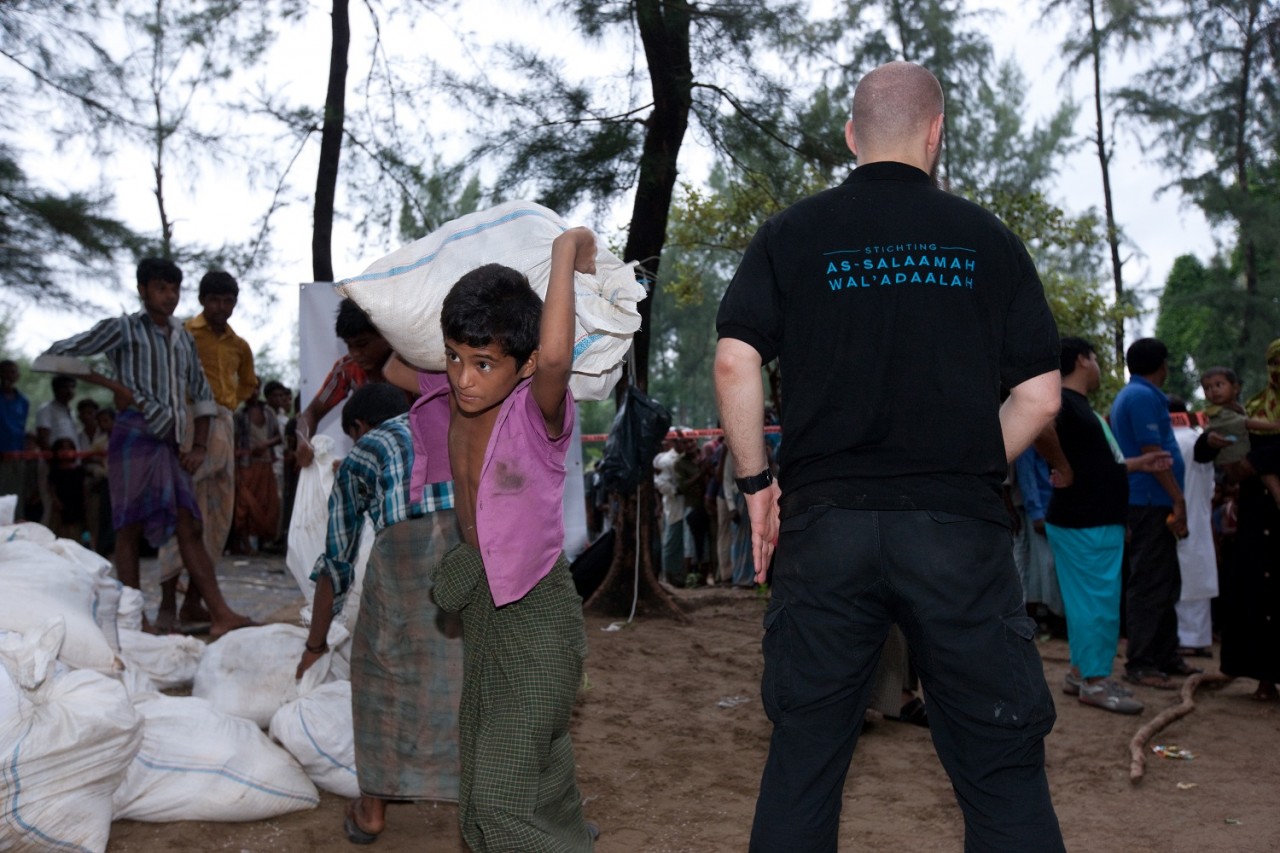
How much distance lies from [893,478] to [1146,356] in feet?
13.0

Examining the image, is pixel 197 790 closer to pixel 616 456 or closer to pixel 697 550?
pixel 616 456

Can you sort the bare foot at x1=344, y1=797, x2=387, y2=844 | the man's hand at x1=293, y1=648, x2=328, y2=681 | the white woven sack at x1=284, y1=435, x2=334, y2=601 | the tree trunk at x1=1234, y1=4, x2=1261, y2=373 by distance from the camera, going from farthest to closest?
the tree trunk at x1=1234, y1=4, x2=1261, y2=373, the white woven sack at x1=284, y1=435, x2=334, y2=601, the man's hand at x1=293, y1=648, x2=328, y2=681, the bare foot at x1=344, y1=797, x2=387, y2=844

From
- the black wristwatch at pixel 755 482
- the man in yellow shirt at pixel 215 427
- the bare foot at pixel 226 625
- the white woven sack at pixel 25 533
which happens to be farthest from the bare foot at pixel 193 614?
the black wristwatch at pixel 755 482

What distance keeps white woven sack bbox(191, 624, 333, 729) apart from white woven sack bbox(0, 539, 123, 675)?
47 centimetres

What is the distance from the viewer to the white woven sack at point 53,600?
3.26 m

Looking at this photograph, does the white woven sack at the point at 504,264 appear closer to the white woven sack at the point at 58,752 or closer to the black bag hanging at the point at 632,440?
the white woven sack at the point at 58,752

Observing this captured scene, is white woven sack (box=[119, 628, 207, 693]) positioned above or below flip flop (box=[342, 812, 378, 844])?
above

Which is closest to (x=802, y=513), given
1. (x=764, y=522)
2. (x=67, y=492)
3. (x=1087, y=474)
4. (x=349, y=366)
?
(x=764, y=522)

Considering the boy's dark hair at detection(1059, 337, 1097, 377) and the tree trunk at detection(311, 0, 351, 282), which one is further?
the tree trunk at detection(311, 0, 351, 282)

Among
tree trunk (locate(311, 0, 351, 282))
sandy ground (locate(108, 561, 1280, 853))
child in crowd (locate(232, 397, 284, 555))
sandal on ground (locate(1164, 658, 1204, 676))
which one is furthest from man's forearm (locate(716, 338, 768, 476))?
child in crowd (locate(232, 397, 284, 555))

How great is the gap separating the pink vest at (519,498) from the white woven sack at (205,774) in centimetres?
139

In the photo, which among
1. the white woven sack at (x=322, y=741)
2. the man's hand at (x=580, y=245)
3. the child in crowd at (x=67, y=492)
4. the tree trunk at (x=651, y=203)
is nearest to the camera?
the man's hand at (x=580, y=245)

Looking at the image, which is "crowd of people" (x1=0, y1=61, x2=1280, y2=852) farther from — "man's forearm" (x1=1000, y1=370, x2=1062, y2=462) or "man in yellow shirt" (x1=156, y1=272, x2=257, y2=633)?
"man in yellow shirt" (x1=156, y1=272, x2=257, y2=633)

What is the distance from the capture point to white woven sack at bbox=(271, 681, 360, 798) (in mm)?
3447
